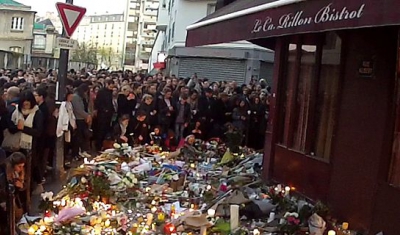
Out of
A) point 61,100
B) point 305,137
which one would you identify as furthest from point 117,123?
point 305,137

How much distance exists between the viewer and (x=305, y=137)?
995 centimetres

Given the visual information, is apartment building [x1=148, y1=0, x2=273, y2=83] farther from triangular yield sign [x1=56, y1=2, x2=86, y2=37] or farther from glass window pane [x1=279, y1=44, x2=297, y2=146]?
glass window pane [x1=279, y1=44, x2=297, y2=146]

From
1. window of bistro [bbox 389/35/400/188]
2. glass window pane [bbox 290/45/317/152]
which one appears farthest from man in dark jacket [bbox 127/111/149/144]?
window of bistro [bbox 389/35/400/188]

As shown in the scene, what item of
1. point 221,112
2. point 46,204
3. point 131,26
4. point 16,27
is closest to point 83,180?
point 46,204

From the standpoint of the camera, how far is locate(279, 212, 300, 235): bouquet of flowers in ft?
26.7

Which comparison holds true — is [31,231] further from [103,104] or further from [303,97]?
[103,104]

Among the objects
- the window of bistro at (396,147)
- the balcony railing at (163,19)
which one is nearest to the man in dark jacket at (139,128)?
the window of bistro at (396,147)

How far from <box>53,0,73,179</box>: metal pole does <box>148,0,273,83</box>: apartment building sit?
17.9 m

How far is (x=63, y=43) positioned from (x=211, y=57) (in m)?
22.8

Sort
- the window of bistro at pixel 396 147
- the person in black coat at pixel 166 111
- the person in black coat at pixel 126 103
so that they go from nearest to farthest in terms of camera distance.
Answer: the window of bistro at pixel 396 147 < the person in black coat at pixel 126 103 < the person in black coat at pixel 166 111

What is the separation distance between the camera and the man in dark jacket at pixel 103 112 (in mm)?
17094

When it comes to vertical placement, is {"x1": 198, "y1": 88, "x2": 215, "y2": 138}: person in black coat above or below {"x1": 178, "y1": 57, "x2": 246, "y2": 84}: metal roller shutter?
below

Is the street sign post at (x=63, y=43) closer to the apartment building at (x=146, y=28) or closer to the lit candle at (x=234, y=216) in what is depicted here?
the lit candle at (x=234, y=216)

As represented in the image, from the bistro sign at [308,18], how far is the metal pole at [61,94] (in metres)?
5.42
